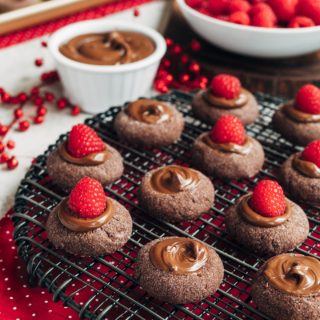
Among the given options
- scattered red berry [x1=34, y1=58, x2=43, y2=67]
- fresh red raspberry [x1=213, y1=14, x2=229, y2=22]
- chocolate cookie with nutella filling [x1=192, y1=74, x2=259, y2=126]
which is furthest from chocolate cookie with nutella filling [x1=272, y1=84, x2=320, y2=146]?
scattered red berry [x1=34, y1=58, x2=43, y2=67]

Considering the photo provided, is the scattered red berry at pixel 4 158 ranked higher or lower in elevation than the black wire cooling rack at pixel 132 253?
lower

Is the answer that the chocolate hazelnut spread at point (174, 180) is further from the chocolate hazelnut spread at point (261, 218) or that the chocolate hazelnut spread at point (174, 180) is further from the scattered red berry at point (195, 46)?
the scattered red berry at point (195, 46)

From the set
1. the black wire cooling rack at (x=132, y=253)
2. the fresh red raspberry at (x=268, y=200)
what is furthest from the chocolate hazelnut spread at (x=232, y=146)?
the fresh red raspberry at (x=268, y=200)

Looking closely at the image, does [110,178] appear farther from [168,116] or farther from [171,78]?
[171,78]

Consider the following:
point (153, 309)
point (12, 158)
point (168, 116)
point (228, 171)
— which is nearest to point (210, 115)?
point (168, 116)

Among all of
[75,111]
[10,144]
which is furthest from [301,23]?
[10,144]
